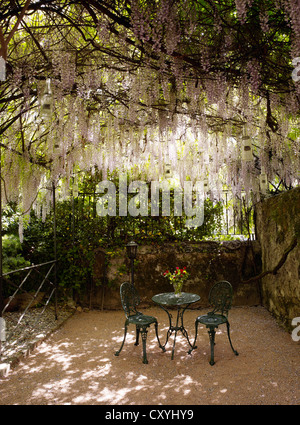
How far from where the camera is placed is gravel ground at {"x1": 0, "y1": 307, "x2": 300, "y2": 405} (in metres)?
2.40

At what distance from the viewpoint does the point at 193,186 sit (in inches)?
258

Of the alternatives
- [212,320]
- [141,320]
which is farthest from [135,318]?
[212,320]

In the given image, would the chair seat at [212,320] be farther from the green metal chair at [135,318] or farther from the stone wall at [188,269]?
the stone wall at [188,269]

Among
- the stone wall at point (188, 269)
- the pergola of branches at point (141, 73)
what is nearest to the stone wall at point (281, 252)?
the stone wall at point (188, 269)

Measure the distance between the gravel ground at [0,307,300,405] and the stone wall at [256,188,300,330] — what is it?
1.32ft

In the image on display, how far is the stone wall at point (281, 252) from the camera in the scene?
3.84m

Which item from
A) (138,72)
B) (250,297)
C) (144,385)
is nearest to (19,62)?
(138,72)

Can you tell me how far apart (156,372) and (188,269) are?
2578 mm

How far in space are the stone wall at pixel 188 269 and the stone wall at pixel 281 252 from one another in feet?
1.02

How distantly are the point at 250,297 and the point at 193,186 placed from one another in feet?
8.34

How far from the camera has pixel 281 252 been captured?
436cm

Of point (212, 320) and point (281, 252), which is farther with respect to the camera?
point (281, 252)

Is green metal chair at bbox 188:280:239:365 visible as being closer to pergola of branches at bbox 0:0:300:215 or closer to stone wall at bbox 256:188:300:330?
stone wall at bbox 256:188:300:330

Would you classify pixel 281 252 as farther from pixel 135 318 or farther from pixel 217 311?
pixel 135 318
